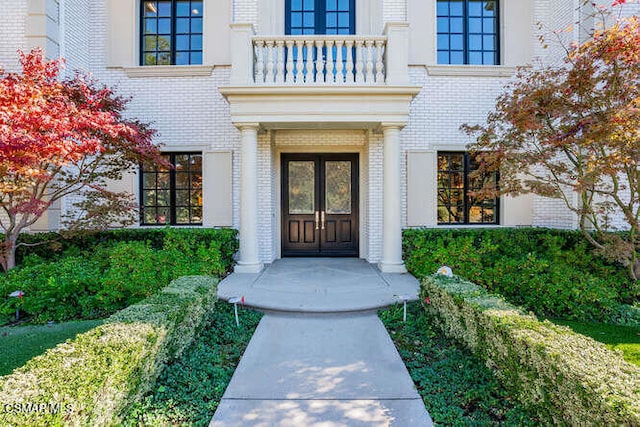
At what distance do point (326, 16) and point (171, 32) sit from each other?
12.3 ft

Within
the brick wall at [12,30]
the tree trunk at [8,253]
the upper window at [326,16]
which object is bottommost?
the tree trunk at [8,253]

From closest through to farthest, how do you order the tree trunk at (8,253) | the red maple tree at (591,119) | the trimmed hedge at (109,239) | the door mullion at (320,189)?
1. the red maple tree at (591,119)
2. the tree trunk at (8,253)
3. the trimmed hedge at (109,239)
4. the door mullion at (320,189)

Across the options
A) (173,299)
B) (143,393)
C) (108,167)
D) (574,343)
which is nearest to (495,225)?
(574,343)

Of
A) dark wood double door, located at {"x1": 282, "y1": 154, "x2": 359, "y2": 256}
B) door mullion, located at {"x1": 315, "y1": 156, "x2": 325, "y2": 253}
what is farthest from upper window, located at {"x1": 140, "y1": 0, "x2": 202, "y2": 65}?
door mullion, located at {"x1": 315, "y1": 156, "x2": 325, "y2": 253}

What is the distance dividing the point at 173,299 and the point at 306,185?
209 inches

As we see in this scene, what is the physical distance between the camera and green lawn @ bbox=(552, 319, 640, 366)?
372 cm

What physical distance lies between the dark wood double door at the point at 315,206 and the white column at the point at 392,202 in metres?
1.88

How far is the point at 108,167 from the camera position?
7.46 meters

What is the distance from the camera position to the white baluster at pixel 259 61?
650 cm

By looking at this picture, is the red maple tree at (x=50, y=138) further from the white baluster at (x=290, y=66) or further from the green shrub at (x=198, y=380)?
the green shrub at (x=198, y=380)

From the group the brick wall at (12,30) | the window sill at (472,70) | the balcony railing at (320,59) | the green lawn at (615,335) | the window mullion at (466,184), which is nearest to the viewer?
the green lawn at (615,335)

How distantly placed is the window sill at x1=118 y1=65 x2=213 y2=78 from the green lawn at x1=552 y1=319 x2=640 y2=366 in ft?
26.9

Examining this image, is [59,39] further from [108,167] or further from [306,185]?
[306,185]

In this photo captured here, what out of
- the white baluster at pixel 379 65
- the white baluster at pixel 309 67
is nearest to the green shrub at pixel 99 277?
the white baluster at pixel 309 67
